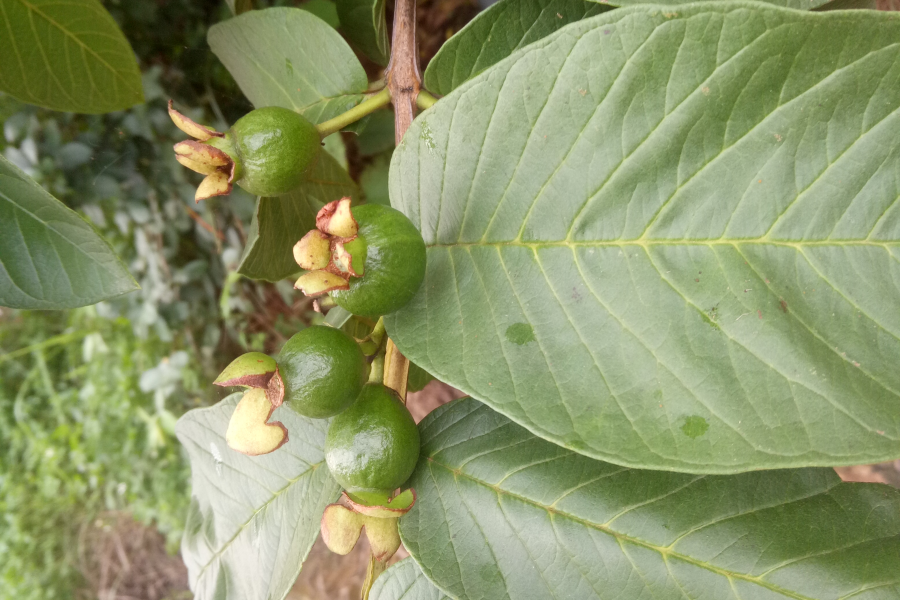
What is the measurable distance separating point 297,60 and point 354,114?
22cm

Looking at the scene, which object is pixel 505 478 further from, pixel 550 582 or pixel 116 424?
pixel 116 424

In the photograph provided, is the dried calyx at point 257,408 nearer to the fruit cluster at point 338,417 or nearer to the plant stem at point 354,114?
the fruit cluster at point 338,417

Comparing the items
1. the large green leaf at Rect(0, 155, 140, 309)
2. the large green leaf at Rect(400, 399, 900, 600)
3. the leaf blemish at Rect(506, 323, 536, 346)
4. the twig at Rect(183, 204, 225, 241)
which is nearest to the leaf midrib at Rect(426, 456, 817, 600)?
the large green leaf at Rect(400, 399, 900, 600)

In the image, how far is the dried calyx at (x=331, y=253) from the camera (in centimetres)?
57

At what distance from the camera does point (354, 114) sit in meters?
0.85

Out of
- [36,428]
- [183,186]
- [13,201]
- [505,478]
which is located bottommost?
[36,428]

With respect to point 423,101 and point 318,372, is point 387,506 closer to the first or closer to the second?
point 318,372

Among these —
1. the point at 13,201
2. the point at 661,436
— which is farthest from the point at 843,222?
the point at 13,201

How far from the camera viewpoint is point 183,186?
2.03m

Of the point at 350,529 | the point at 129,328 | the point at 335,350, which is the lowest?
the point at 129,328

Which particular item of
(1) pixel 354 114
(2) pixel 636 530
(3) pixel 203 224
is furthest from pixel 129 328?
(2) pixel 636 530

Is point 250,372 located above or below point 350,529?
above

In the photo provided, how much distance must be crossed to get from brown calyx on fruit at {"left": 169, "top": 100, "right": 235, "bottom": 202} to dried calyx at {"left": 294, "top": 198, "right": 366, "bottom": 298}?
195 mm

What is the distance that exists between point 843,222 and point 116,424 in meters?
2.95
